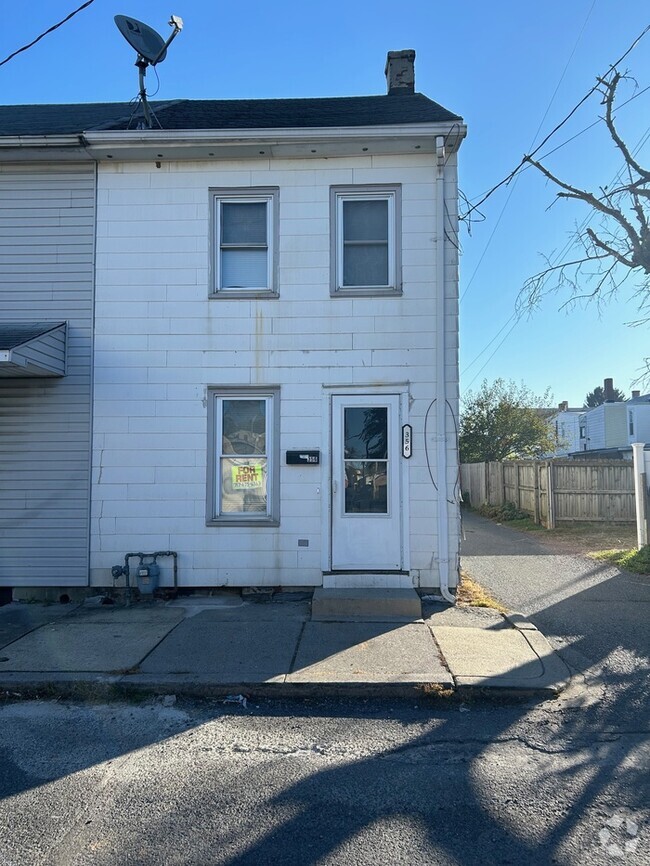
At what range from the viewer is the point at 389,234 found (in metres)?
7.58

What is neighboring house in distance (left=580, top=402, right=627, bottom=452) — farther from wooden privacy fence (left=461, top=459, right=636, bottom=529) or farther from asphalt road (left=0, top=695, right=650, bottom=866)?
asphalt road (left=0, top=695, right=650, bottom=866)

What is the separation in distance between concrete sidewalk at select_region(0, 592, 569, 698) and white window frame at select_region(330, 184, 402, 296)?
3.86 meters

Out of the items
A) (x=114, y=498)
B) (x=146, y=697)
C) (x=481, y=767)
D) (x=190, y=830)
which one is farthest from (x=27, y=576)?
(x=481, y=767)

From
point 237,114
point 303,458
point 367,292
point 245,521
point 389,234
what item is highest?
point 237,114

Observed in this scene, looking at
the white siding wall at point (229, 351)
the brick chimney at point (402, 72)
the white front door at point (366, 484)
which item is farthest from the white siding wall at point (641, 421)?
the white front door at point (366, 484)

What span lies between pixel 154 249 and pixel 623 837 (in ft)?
24.1

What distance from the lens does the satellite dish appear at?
→ 796cm

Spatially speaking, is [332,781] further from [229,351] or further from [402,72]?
[402,72]

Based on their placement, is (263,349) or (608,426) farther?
(608,426)

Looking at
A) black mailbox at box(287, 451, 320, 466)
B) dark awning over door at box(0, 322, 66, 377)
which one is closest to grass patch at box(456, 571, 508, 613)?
black mailbox at box(287, 451, 320, 466)

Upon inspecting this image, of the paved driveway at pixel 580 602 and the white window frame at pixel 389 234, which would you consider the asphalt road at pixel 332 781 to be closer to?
the paved driveway at pixel 580 602

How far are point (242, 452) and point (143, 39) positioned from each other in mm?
5743

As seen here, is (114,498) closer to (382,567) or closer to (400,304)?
(382,567)

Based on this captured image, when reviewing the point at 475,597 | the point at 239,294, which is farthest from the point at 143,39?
the point at 475,597
